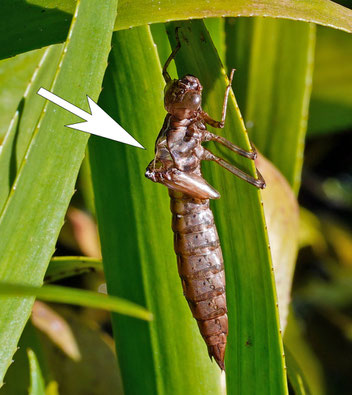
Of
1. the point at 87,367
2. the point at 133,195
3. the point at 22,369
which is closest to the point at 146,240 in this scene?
the point at 133,195

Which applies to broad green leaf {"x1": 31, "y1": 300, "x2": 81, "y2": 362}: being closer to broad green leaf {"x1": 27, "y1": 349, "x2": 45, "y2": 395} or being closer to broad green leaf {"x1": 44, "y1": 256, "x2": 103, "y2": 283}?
broad green leaf {"x1": 44, "y1": 256, "x2": 103, "y2": 283}

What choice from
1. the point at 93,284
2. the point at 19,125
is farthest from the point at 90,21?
the point at 93,284

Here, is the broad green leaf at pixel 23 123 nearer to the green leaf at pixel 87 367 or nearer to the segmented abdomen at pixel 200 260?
the segmented abdomen at pixel 200 260

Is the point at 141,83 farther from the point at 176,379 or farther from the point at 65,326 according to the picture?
the point at 65,326

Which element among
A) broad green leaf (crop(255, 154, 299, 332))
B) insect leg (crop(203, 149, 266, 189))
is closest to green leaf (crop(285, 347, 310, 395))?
broad green leaf (crop(255, 154, 299, 332))

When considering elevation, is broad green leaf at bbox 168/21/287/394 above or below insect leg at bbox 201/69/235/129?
below

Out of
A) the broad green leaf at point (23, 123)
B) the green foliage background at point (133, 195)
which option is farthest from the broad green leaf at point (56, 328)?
the broad green leaf at point (23, 123)
